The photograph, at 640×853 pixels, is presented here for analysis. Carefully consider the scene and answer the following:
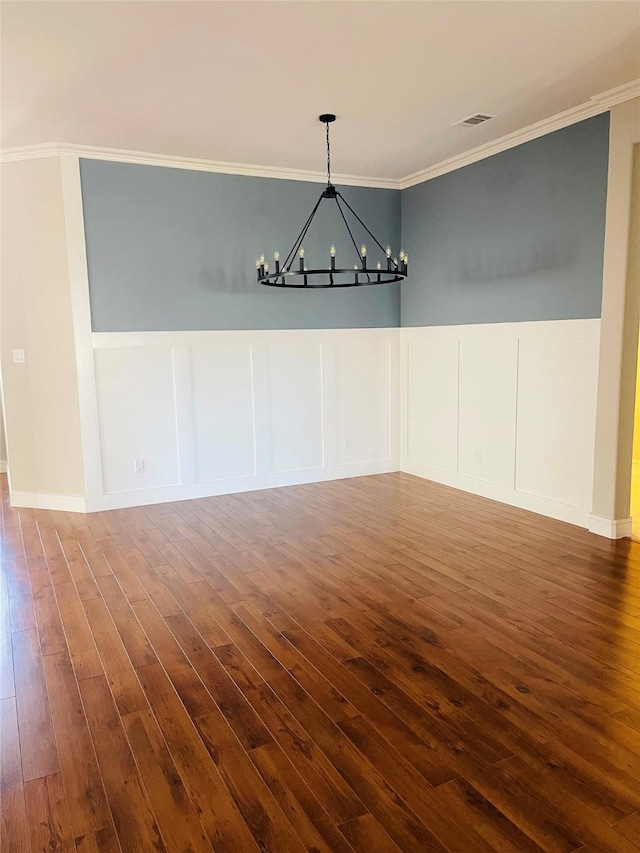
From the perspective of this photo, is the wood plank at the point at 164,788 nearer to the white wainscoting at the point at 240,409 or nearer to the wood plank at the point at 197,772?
the wood plank at the point at 197,772

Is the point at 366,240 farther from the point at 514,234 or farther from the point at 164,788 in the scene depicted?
the point at 164,788

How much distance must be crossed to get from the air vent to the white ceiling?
6 centimetres

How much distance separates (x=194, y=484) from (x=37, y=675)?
2.81 meters

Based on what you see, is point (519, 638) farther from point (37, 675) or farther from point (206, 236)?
point (206, 236)

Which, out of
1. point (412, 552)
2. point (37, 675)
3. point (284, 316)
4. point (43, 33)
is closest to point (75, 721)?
point (37, 675)

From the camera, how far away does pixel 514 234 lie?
15.3ft

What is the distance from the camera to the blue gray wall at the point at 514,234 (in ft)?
13.3

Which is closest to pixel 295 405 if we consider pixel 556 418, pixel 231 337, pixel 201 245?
pixel 231 337

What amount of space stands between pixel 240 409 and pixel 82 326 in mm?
1471

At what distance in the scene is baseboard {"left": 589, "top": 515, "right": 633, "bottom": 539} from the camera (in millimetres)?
3977

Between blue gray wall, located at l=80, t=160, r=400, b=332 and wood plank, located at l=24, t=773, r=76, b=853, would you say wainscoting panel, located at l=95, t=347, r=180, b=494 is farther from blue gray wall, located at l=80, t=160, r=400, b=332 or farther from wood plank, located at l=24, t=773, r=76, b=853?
wood plank, located at l=24, t=773, r=76, b=853

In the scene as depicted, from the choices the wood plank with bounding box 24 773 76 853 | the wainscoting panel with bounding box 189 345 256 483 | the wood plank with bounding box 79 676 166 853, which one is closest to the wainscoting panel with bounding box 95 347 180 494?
the wainscoting panel with bounding box 189 345 256 483

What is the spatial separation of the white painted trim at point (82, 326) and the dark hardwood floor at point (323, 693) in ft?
2.89

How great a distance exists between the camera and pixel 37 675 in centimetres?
253
